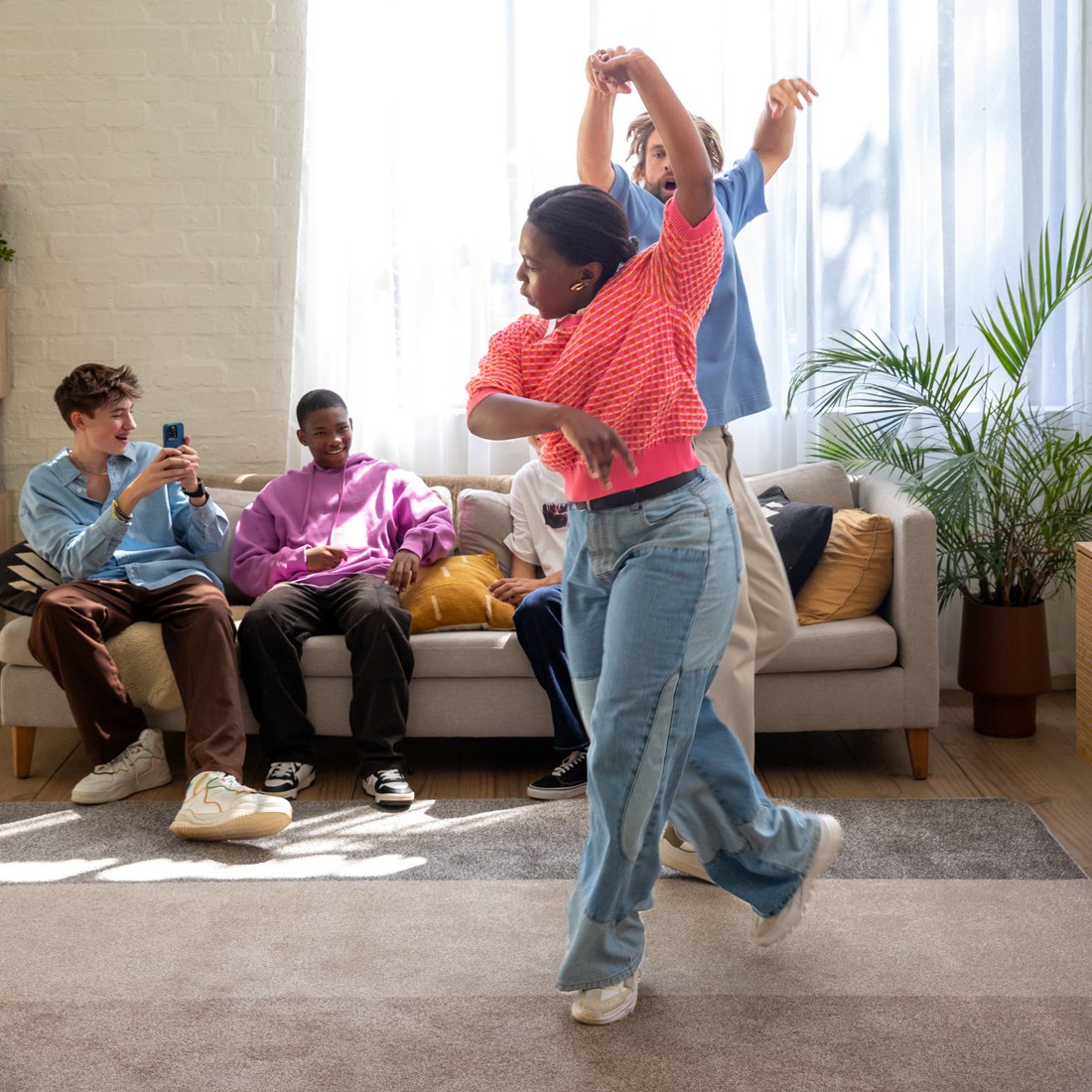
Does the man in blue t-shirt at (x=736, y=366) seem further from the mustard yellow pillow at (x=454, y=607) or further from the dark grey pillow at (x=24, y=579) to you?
the dark grey pillow at (x=24, y=579)

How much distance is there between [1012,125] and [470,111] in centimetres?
162

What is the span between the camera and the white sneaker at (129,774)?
10.0ft

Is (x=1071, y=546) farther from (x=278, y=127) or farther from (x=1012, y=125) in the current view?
(x=278, y=127)

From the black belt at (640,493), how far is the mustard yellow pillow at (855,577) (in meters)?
1.48

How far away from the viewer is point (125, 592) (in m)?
3.24

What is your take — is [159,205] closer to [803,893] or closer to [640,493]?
[640,493]

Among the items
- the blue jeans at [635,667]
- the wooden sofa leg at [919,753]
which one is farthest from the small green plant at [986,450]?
the blue jeans at [635,667]

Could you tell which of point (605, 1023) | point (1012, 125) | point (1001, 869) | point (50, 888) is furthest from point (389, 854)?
point (1012, 125)

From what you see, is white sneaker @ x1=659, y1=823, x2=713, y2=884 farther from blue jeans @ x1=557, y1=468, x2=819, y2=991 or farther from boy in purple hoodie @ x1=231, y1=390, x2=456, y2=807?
boy in purple hoodie @ x1=231, y1=390, x2=456, y2=807

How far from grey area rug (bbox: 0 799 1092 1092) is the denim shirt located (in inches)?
27.0

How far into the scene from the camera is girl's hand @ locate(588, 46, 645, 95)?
5.85ft

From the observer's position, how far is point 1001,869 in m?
2.54

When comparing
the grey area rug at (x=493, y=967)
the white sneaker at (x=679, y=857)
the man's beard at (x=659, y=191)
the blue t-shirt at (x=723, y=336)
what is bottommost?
the grey area rug at (x=493, y=967)

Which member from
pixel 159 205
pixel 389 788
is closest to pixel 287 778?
pixel 389 788
